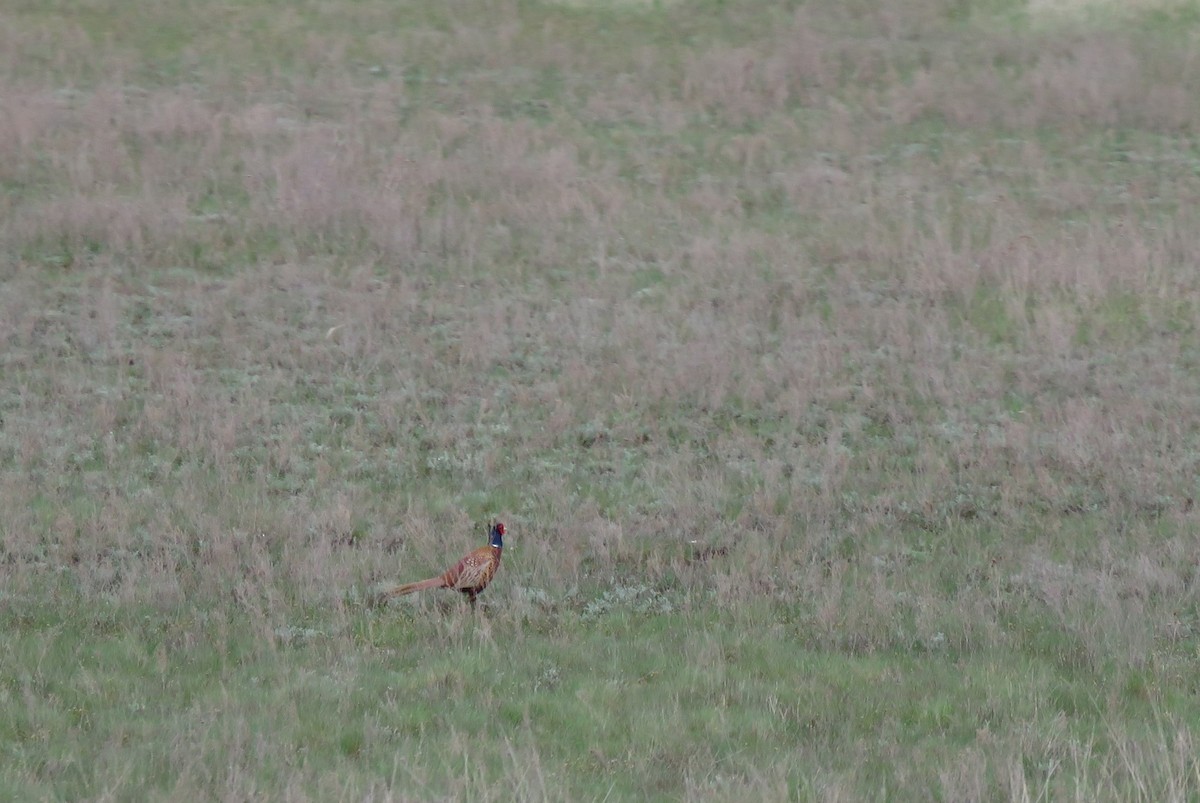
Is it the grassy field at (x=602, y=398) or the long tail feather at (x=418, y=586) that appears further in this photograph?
the long tail feather at (x=418, y=586)

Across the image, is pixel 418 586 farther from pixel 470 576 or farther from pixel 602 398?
pixel 602 398

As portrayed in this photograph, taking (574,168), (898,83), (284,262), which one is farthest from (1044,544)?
(898,83)

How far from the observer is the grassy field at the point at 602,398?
608 centimetres

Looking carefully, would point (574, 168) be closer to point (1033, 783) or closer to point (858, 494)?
point (858, 494)

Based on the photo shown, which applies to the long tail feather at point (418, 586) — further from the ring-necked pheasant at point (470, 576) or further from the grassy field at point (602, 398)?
the grassy field at point (602, 398)

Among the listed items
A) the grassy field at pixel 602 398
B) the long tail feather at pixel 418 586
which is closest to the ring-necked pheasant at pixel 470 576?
the long tail feather at pixel 418 586

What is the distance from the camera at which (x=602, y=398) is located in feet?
42.3

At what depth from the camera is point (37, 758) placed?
552 cm

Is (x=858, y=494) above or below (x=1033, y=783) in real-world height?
below

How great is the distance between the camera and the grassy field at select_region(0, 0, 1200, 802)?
6078 mm

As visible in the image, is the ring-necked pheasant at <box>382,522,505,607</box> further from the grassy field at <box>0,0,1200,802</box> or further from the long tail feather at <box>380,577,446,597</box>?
the grassy field at <box>0,0,1200,802</box>

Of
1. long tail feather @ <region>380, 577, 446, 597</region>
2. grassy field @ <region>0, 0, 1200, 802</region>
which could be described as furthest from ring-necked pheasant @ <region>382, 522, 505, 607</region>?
grassy field @ <region>0, 0, 1200, 802</region>

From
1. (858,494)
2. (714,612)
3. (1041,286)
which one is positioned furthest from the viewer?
(1041,286)

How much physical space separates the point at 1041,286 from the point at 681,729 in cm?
1090
